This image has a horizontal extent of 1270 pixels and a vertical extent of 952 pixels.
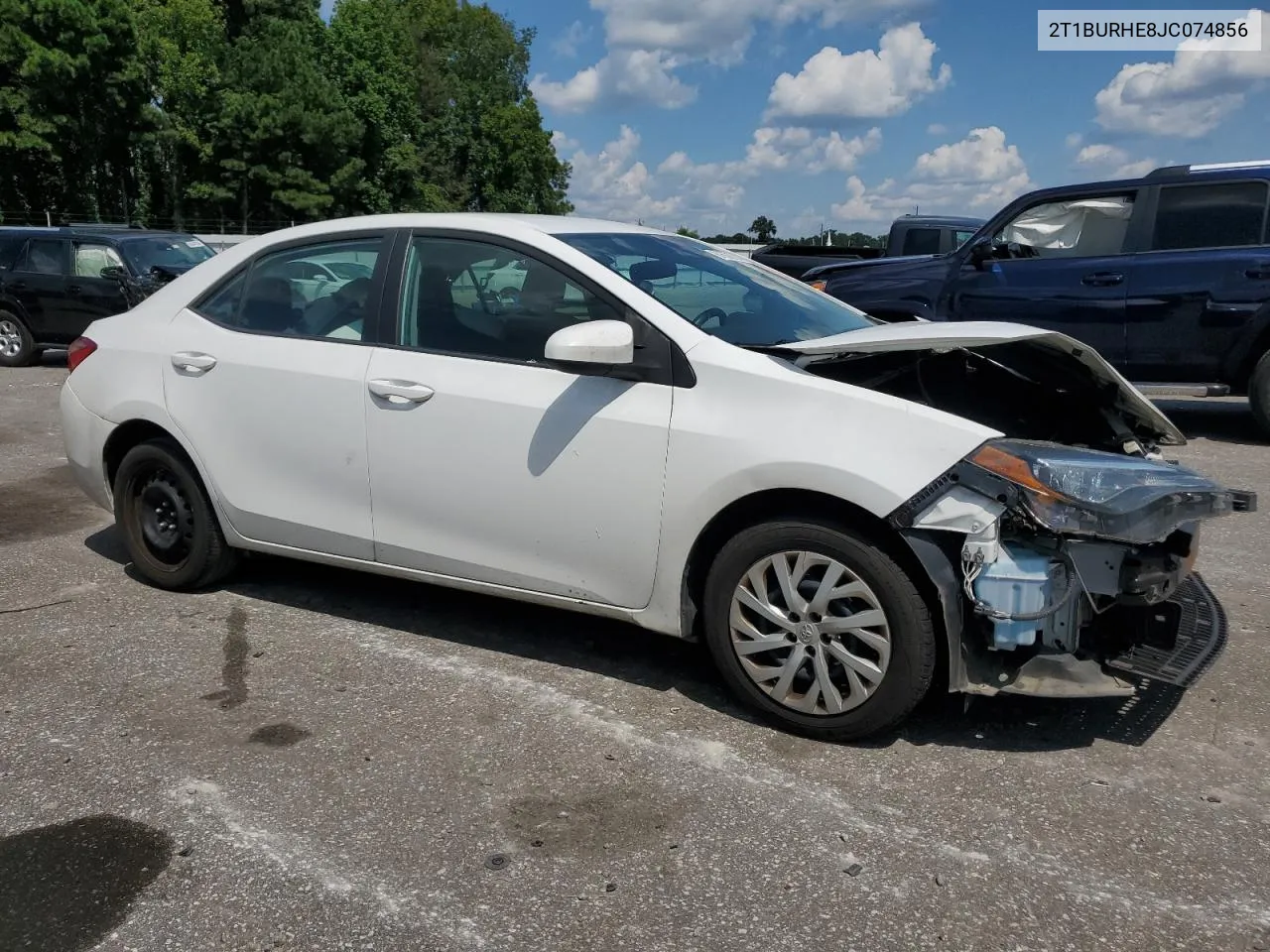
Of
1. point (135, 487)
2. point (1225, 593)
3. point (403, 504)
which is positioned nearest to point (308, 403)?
point (403, 504)

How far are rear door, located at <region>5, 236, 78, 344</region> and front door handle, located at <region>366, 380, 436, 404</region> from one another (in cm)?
1112

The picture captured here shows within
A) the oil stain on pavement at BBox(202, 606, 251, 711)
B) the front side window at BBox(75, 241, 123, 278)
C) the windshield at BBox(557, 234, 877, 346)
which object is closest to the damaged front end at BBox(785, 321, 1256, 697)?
the windshield at BBox(557, 234, 877, 346)

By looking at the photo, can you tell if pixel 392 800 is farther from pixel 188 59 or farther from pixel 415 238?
pixel 188 59

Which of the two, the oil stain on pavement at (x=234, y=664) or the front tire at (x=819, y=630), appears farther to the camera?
the oil stain on pavement at (x=234, y=664)

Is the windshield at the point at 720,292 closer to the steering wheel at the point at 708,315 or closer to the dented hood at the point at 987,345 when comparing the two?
the steering wheel at the point at 708,315

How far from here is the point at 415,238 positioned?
4262 mm

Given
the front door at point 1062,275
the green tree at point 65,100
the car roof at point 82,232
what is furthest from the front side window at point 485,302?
the green tree at point 65,100

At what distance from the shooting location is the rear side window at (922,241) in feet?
47.7

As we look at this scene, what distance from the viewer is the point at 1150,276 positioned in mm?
8555

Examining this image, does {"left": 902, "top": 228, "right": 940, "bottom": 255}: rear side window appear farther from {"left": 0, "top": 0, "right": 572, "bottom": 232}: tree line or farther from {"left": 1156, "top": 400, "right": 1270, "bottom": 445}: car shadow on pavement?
{"left": 0, "top": 0, "right": 572, "bottom": 232}: tree line

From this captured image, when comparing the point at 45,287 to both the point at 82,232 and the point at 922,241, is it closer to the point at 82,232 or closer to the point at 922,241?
the point at 82,232

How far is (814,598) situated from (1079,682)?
805 mm

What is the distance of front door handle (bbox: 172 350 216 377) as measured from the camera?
15.1ft

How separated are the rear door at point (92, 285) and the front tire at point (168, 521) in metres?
9.33
